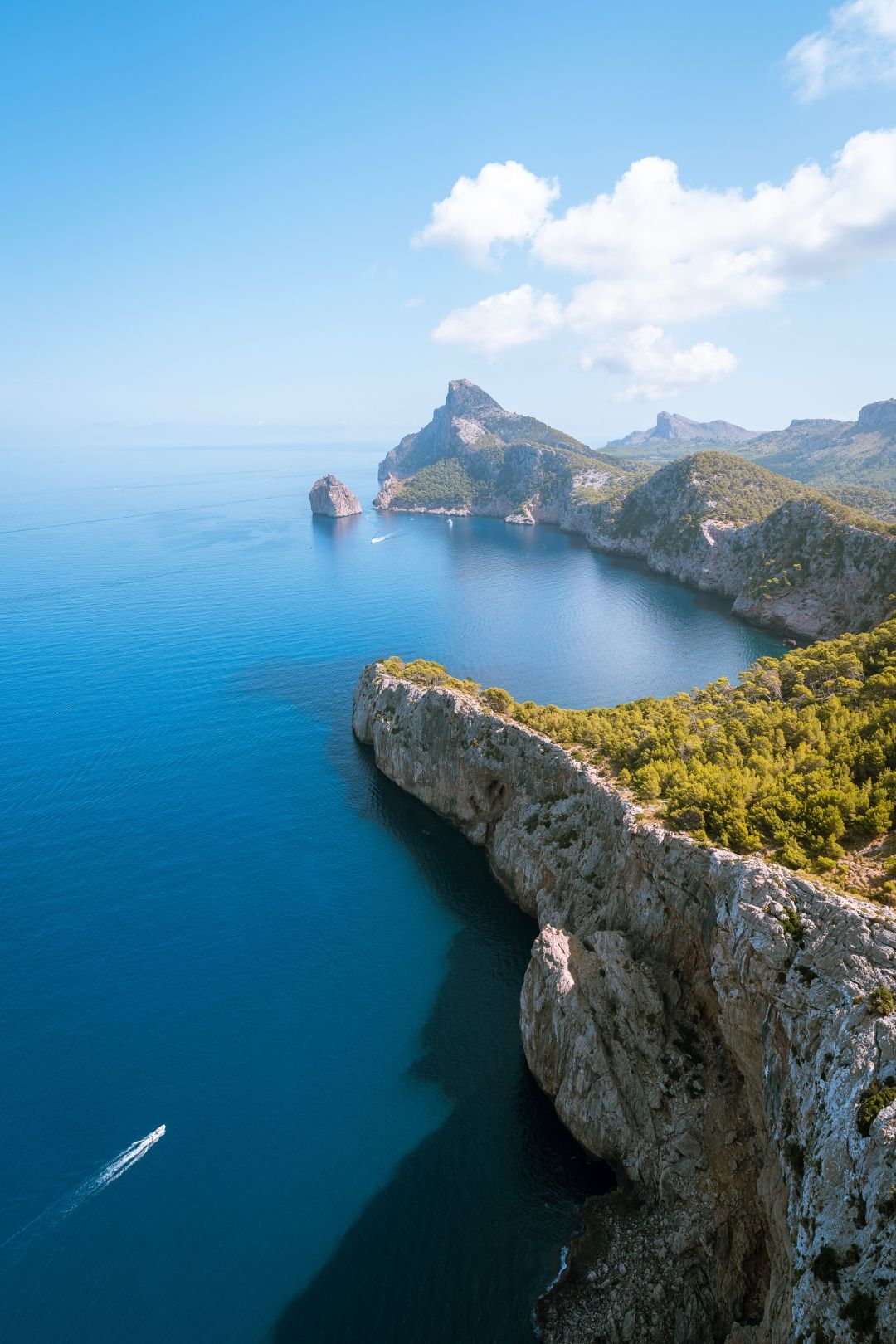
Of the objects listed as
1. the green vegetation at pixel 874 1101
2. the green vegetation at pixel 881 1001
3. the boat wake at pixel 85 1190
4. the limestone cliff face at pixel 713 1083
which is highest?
the green vegetation at pixel 881 1001

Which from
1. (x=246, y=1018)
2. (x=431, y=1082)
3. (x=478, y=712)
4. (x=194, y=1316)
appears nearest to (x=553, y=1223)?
(x=431, y=1082)

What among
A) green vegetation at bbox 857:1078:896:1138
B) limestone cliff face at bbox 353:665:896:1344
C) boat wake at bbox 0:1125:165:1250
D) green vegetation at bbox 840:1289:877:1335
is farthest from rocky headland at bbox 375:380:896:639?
boat wake at bbox 0:1125:165:1250


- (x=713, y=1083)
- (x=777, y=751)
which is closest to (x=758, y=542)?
(x=777, y=751)

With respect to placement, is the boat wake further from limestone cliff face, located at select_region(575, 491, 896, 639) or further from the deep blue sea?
limestone cliff face, located at select_region(575, 491, 896, 639)

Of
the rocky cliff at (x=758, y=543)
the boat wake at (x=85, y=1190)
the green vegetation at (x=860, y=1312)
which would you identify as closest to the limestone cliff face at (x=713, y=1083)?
the green vegetation at (x=860, y=1312)

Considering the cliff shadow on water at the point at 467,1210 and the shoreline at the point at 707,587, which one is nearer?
the cliff shadow on water at the point at 467,1210

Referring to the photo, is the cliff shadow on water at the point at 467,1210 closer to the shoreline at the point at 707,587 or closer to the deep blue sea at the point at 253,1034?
the deep blue sea at the point at 253,1034
